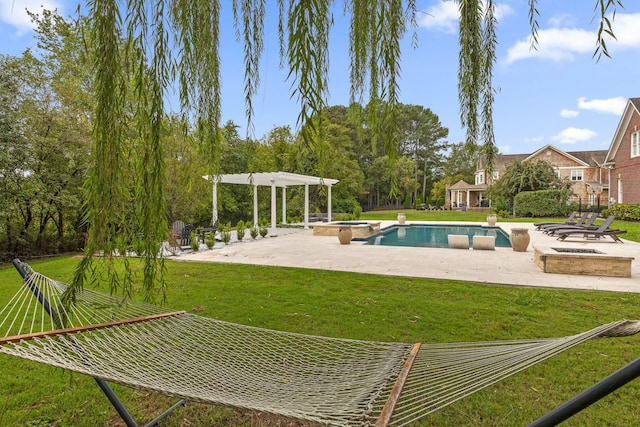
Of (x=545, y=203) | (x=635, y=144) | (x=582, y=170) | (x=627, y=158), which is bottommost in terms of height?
(x=545, y=203)

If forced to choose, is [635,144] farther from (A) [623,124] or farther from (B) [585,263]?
(B) [585,263]

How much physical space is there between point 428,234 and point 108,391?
1456 centimetres

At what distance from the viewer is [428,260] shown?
8.20m

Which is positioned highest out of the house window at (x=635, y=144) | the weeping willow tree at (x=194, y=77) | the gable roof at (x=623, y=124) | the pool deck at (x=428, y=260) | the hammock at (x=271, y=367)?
the gable roof at (x=623, y=124)

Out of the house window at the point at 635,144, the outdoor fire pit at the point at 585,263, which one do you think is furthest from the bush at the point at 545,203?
the outdoor fire pit at the point at 585,263

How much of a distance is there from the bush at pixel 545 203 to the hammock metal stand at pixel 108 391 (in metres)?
24.5

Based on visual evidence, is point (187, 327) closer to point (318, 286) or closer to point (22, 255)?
point (318, 286)

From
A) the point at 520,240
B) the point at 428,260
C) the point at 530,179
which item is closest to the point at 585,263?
the point at 520,240

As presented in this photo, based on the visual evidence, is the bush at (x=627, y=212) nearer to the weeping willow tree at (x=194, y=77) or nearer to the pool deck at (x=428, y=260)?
the pool deck at (x=428, y=260)

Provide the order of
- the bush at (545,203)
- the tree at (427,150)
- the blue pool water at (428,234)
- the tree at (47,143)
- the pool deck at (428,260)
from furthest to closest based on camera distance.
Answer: the tree at (427,150) < the bush at (545,203) < the blue pool water at (428,234) < the tree at (47,143) < the pool deck at (428,260)

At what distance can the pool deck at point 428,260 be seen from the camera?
20.0 feet

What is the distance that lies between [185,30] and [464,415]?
9.57ft

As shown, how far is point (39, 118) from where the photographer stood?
10.7 metres

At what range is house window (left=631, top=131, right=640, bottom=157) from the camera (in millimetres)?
17528
